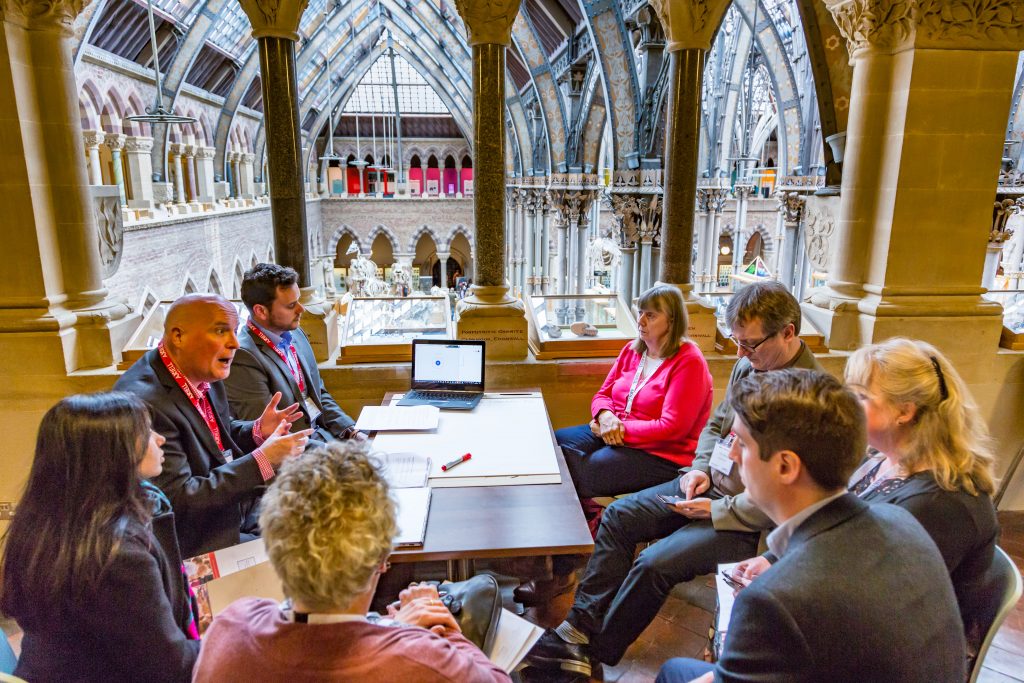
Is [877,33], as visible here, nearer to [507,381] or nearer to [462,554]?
[507,381]

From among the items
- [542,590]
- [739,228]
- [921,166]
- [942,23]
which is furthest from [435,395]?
[739,228]

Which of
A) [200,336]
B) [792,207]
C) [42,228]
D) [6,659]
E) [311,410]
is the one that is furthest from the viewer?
[792,207]

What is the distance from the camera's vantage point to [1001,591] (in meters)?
1.41

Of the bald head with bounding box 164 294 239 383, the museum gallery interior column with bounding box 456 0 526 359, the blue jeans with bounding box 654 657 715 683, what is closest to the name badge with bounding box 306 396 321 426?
the bald head with bounding box 164 294 239 383

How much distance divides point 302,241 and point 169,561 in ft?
7.68

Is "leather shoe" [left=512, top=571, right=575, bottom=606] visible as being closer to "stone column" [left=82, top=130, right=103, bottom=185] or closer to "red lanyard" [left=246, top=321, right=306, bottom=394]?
"red lanyard" [left=246, top=321, right=306, bottom=394]

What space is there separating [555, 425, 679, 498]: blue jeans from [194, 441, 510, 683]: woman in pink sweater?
1.60m

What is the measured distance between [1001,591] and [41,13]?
12.8ft

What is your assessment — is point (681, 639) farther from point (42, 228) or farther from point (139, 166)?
point (139, 166)

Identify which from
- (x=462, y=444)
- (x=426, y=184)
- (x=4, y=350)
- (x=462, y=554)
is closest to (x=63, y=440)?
(x=462, y=554)

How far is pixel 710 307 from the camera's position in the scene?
12.0ft

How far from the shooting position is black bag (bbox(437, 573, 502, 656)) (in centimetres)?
156

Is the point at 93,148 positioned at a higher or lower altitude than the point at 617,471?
higher

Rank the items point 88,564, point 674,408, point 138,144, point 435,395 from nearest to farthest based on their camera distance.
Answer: point 88,564
point 674,408
point 435,395
point 138,144
